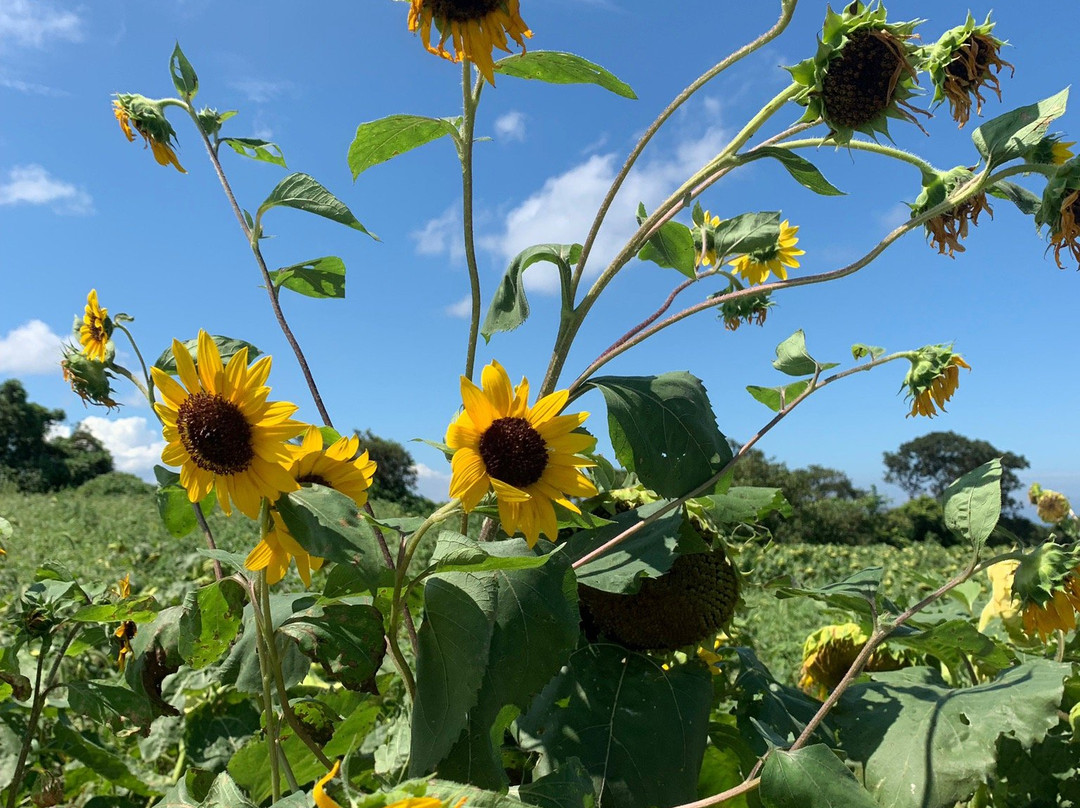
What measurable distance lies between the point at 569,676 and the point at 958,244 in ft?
3.08

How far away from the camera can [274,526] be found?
91 centimetres

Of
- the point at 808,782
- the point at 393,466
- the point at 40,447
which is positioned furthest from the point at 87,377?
the point at 40,447

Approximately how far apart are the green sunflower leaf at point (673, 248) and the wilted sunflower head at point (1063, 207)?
1.60 feet

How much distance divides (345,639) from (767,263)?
51.9 inches

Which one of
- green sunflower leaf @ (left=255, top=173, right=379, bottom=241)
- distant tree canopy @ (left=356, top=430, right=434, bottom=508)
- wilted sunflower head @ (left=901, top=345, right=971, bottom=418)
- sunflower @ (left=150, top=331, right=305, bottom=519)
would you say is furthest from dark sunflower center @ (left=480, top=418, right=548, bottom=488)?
distant tree canopy @ (left=356, top=430, right=434, bottom=508)

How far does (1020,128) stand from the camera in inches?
41.7

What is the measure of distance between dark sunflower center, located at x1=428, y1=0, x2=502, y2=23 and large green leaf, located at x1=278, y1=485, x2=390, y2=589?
64 cm

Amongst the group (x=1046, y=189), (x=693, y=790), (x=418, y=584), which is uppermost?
(x=1046, y=189)

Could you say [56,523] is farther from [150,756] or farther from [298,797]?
[298,797]

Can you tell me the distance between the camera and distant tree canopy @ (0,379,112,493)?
19469 millimetres

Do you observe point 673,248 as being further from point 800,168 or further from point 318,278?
point 318,278

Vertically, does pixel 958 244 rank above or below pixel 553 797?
above

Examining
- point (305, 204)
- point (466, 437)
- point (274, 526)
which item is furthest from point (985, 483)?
point (305, 204)

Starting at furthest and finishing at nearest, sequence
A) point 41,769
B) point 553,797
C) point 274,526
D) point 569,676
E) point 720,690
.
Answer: point 41,769
point 720,690
point 569,676
point 274,526
point 553,797
